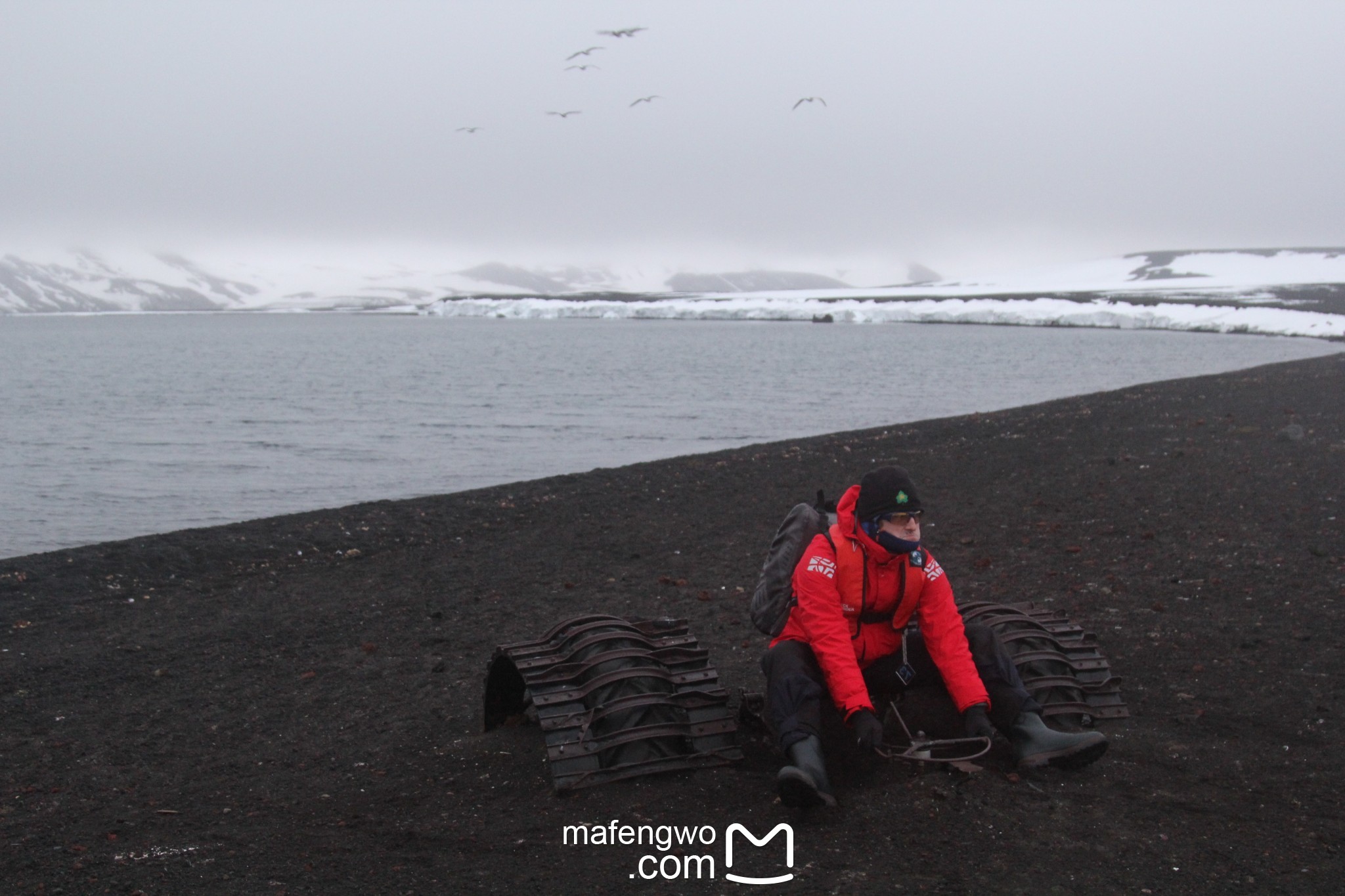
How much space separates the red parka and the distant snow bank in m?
64.9

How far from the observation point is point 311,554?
39.8 feet

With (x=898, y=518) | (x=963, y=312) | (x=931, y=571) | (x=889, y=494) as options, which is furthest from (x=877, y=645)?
(x=963, y=312)

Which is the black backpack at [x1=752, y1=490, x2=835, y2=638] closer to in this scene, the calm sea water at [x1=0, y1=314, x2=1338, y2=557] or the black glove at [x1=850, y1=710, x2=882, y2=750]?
the black glove at [x1=850, y1=710, x2=882, y2=750]

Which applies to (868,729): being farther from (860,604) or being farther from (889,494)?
(889,494)

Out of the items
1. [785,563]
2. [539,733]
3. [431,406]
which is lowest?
[431,406]

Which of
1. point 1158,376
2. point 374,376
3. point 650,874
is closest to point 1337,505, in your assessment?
point 650,874

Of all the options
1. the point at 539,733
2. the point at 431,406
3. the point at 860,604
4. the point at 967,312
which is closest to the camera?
the point at 860,604

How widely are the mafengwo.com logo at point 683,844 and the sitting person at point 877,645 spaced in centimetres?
38

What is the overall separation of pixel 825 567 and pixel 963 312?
123275mm

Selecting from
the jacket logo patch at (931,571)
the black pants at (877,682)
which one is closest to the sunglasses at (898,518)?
the jacket logo patch at (931,571)

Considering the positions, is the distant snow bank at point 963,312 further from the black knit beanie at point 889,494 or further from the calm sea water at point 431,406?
Result: the black knit beanie at point 889,494

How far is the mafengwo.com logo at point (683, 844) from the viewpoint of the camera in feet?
14.5

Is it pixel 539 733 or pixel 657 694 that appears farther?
pixel 539 733

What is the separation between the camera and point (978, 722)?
16.7 ft
